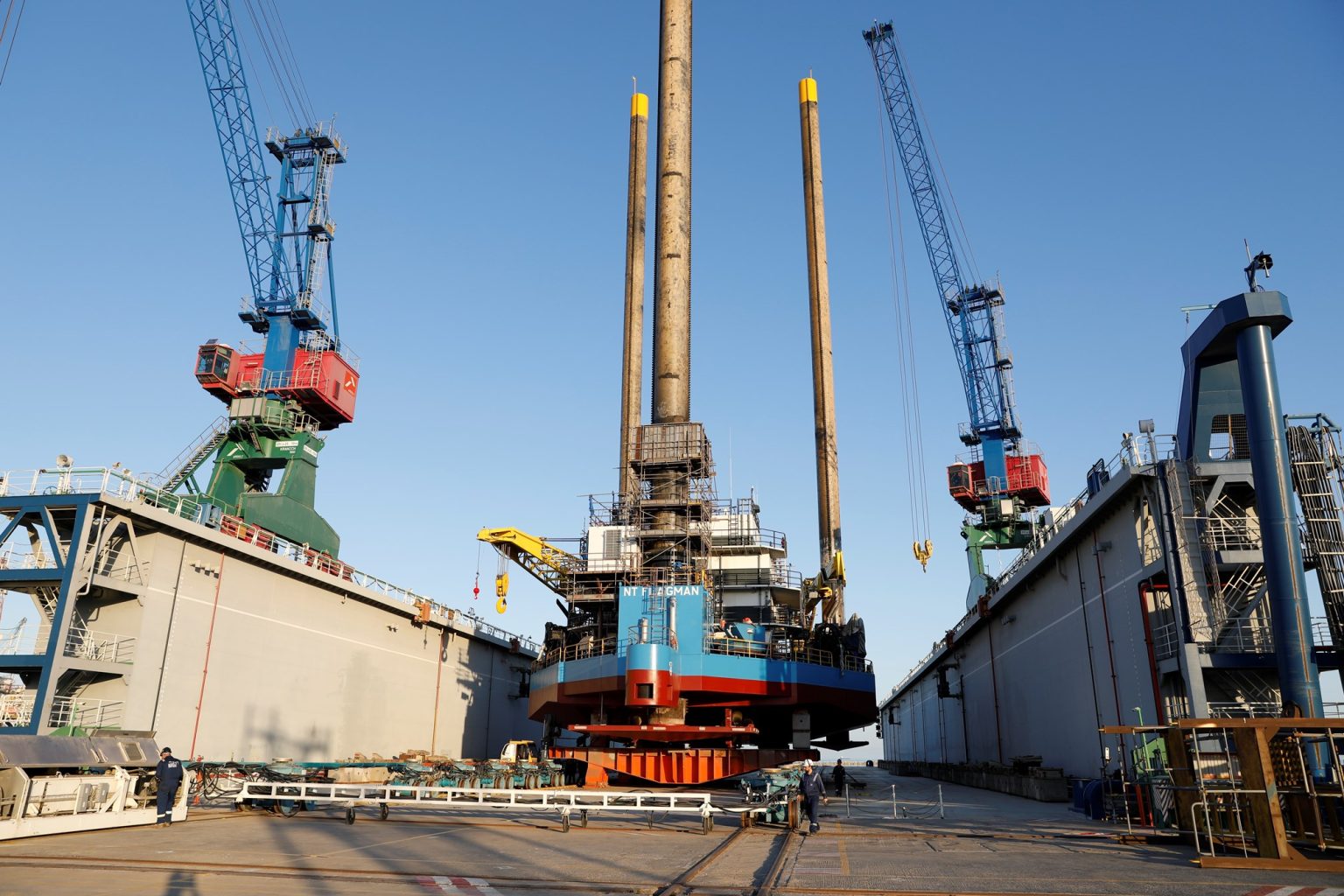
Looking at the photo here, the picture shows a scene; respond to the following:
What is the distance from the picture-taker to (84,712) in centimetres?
2486

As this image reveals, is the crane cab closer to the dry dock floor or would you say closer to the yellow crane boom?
the yellow crane boom

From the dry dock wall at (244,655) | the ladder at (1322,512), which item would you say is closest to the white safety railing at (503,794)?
the dry dock wall at (244,655)

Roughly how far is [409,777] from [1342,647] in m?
23.1

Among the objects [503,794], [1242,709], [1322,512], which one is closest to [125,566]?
[503,794]

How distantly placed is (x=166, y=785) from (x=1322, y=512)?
2677 centimetres

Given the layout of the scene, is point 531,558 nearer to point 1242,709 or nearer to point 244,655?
point 244,655

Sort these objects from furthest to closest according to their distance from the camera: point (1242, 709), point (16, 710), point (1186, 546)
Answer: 1. point (16, 710)
2. point (1186, 546)
3. point (1242, 709)

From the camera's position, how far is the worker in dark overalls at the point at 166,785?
1770 cm

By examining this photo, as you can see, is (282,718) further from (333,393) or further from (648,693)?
(333,393)

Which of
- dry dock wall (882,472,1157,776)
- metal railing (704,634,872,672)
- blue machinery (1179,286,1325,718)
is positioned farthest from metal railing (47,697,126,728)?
blue machinery (1179,286,1325,718)

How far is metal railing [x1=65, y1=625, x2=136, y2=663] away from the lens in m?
24.6

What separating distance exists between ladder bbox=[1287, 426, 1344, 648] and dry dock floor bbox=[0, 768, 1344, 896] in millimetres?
8261

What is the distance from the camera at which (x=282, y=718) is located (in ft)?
107

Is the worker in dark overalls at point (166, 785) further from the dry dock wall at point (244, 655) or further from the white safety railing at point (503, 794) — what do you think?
the dry dock wall at point (244, 655)
